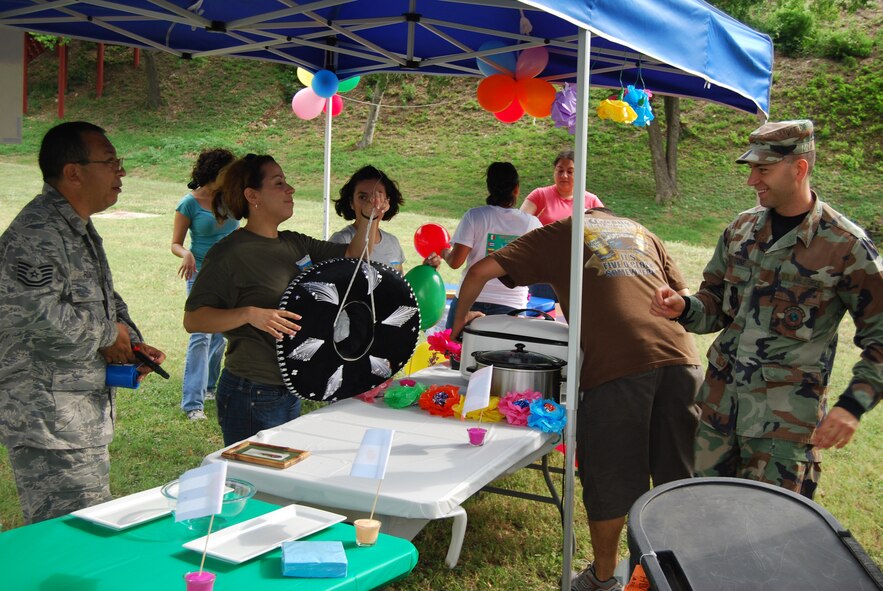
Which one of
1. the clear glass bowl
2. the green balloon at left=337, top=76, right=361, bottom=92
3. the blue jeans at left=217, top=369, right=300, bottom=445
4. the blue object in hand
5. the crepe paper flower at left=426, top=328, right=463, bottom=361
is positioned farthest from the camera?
the green balloon at left=337, top=76, right=361, bottom=92

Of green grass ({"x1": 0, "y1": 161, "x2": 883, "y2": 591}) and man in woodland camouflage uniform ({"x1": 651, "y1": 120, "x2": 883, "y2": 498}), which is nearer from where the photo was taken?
man in woodland camouflage uniform ({"x1": 651, "y1": 120, "x2": 883, "y2": 498})

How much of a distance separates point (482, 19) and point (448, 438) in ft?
7.53

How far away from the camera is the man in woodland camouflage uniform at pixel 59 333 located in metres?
2.08

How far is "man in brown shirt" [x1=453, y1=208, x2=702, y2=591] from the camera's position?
279 cm

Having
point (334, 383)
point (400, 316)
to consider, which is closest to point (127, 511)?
point (334, 383)

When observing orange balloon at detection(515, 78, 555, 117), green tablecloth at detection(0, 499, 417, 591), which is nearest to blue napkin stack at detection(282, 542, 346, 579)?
green tablecloth at detection(0, 499, 417, 591)

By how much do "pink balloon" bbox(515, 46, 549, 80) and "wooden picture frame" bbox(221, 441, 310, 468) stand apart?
2.64 metres

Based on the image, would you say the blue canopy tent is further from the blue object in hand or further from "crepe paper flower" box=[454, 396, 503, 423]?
the blue object in hand

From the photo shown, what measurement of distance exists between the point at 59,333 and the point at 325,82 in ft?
9.36

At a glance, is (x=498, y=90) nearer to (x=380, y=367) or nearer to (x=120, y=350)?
(x=380, y=367)

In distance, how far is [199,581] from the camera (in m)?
1.34

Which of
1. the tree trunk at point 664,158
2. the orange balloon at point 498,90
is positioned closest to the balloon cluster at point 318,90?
the orange balloon at point 498,90

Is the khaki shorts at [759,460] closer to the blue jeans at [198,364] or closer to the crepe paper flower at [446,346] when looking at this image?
the crepe paper flower at [446,346]

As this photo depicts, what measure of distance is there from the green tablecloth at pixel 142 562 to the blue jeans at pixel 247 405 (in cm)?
94
